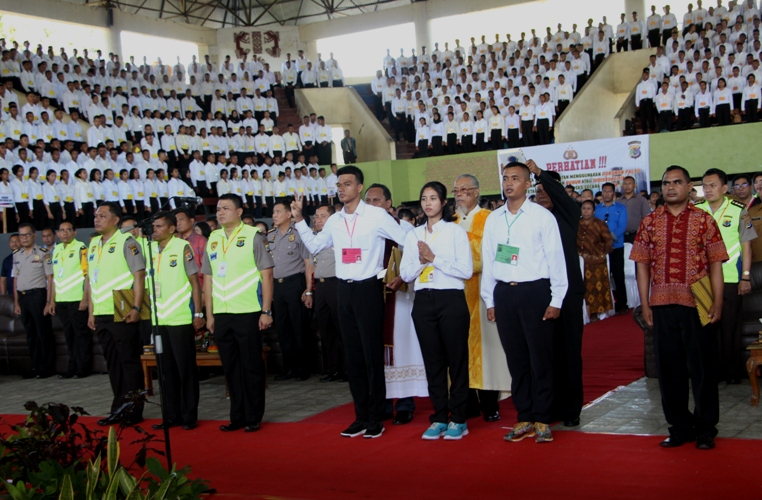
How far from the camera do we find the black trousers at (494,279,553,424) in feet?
15.2

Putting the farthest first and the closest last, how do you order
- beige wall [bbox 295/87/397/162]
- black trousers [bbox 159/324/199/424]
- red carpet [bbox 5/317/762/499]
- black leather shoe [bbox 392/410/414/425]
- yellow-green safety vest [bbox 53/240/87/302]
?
beige wall [bbox 295/87/397/162] → yellow-green safety vest [bbox 53/240/87/302] → black trousers [bbox 159/324/199/424] → black leather shoe [bbox 392/410/414/425] → red carpet [bbox 5/317/762/499]

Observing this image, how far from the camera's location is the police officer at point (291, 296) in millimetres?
7598

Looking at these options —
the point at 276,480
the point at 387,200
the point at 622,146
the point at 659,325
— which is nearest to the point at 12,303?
the point at 387,200

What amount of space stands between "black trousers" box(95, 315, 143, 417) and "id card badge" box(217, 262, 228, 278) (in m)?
1.00

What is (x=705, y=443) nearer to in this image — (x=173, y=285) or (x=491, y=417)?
(x=491, y=417)

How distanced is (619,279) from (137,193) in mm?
8886

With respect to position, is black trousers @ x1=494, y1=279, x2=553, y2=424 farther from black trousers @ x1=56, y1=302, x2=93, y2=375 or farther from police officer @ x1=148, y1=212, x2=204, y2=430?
black trousers @ x1=56, y1=302, x2=93, y2=375

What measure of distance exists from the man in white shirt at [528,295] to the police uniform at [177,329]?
2308 millimetres

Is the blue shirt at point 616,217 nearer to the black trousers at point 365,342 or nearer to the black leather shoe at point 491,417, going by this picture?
the black leather shoe at point 491,417

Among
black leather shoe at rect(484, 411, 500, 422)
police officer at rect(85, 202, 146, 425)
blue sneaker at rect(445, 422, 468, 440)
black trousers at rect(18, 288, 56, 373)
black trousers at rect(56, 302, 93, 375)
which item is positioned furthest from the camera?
black trousers at rect(18, 288, 56, 373)

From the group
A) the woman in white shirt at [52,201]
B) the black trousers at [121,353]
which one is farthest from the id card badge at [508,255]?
the woman in white shirt at [52,201]

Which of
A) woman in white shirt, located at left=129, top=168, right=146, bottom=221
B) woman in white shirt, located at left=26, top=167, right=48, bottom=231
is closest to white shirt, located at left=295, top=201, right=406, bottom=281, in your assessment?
woman in white shirt, located at left=26, top=167, right=48, bottom=231

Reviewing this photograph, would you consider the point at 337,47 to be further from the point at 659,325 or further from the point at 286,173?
the point at 659,325

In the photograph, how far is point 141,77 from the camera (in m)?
19.9
